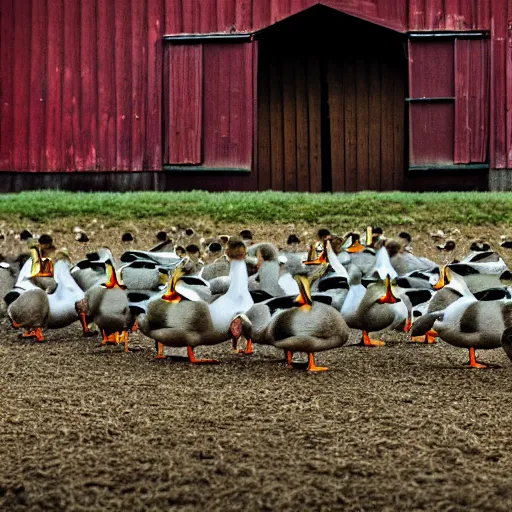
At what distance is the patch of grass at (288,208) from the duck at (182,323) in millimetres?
5954

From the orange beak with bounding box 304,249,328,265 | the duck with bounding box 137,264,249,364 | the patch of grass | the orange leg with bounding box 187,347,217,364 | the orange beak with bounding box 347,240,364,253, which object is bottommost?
the orange leg with bounding box 187,347,217,364

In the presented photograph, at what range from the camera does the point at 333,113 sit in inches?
672

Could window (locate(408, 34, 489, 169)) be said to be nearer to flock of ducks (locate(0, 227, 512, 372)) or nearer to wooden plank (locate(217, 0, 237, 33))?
wooden plank (locate(217, 0, 237, 33))

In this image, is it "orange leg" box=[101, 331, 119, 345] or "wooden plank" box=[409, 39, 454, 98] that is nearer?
"orange leg" box=[101, 331, 119, 345]

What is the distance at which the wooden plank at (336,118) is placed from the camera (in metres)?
17.0

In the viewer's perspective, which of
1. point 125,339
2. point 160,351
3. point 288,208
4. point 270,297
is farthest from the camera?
point 288,208

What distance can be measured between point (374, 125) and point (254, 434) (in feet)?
42.6

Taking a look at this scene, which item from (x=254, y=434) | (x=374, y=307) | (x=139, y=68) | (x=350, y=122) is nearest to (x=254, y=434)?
(x=254, y=434)

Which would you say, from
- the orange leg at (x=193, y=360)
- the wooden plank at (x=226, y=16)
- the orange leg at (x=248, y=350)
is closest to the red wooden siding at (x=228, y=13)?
the wooden plank at (x=226, y=16)

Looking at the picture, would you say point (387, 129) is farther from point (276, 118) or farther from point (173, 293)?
point (173, 293)

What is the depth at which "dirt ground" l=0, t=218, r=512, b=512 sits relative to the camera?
3637 millimetres

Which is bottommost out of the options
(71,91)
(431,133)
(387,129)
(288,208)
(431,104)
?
(288,208)

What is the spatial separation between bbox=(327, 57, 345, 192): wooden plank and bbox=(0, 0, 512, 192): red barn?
927 millimetres

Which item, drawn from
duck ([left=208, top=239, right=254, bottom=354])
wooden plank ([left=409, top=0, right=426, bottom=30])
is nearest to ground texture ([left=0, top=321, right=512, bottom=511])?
duck ([left=208, top=239, right=254, bottom=354])
